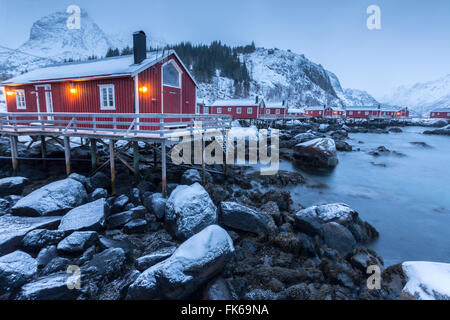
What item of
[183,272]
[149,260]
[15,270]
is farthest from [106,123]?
[183,272]

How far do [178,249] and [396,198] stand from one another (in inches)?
551

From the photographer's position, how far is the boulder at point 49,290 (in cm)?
475

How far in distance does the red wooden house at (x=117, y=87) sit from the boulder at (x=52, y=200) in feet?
16.0

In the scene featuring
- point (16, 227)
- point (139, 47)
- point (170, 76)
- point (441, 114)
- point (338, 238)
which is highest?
point (139, 47)

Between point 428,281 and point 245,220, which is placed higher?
point 428,281

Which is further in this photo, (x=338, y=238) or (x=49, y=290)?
(x=338, y=238)

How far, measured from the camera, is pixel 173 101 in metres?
14.6

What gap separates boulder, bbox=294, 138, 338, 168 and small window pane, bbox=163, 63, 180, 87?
1250 cm

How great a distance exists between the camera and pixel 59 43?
163 m

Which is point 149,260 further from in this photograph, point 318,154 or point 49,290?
point 318,154

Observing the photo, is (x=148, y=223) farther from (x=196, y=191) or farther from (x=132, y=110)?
(x=132, y=110)

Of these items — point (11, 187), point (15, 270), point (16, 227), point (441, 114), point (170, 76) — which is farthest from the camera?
point (441, 114)

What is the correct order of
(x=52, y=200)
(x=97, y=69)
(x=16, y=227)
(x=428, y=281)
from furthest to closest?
(x=97, y=69)
(x=52, y=200)
(x=16, y=227)
(x=428, y=281)

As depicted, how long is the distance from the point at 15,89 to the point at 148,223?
15.8 meters
